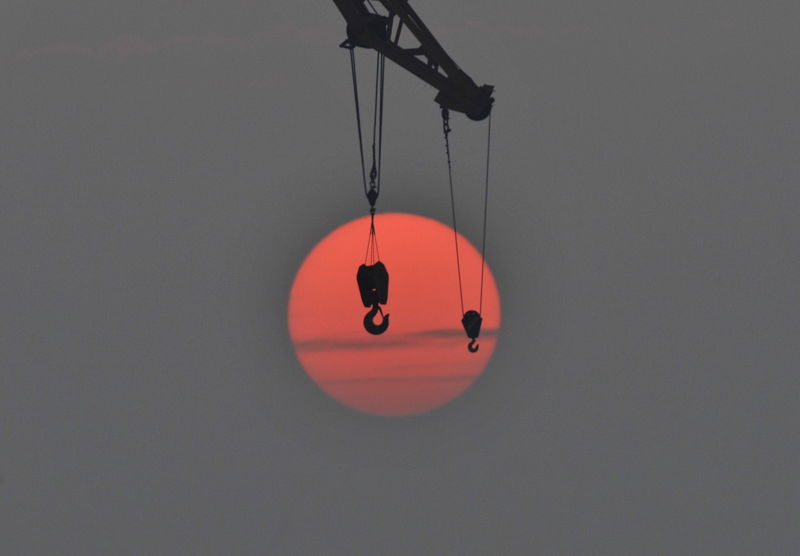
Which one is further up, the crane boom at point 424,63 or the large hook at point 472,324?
the crane boom at point 424,63

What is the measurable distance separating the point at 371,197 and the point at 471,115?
9.34 feet

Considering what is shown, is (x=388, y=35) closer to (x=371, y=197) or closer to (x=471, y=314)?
(x=371, y=197)

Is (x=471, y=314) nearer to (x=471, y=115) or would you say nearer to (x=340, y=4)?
(x=471, y=115)

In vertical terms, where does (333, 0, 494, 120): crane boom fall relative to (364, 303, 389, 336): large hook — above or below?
above

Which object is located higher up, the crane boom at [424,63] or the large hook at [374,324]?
the crane boom at [424,63]

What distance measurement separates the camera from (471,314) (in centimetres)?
4094

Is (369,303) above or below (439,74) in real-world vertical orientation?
below

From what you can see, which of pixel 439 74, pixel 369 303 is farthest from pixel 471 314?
pixel 439 74

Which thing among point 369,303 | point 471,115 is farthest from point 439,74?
point 369,303

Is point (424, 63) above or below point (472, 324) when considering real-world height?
above

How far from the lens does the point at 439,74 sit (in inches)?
1542

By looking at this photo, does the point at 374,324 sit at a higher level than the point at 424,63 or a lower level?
lower

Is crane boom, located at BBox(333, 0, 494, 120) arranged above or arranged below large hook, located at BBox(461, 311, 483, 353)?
above

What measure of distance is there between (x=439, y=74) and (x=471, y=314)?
218 inches
